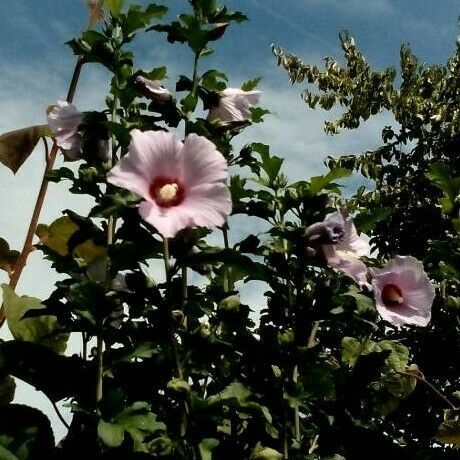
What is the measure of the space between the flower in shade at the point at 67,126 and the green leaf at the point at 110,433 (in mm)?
534

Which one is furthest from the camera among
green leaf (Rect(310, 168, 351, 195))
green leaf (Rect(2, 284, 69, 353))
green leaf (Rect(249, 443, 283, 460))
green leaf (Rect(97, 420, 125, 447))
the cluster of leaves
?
the cluster of leaves

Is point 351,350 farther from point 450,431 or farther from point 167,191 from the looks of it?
point 167,191

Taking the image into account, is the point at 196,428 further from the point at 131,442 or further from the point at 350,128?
the point at 350,128

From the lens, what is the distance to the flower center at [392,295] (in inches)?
69.2

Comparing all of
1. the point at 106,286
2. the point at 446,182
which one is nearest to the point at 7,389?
the point at 106,286

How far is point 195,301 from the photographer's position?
1582 millimetres

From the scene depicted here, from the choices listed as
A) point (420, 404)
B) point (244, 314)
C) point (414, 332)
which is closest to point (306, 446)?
point (244, 314)

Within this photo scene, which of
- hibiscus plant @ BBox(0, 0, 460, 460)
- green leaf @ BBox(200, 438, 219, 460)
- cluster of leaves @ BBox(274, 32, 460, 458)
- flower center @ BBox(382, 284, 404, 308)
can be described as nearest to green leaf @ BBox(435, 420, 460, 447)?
hibiscus plant @ BBox(0, 0, 460, 460)

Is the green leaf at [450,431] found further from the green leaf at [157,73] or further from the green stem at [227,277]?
the green leaf at [157,73]

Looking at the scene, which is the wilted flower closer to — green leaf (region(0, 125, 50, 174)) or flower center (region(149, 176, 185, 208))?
flower center (region(149, 176, 185, 208))

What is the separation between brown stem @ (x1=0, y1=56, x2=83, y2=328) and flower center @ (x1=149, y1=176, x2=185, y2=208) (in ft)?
1.67

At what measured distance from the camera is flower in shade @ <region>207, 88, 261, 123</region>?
1648 millimetres

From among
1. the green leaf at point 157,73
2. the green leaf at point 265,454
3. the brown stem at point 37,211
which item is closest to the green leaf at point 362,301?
the green leaf at point 265,454

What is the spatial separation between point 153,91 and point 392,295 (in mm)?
635
